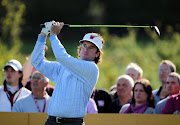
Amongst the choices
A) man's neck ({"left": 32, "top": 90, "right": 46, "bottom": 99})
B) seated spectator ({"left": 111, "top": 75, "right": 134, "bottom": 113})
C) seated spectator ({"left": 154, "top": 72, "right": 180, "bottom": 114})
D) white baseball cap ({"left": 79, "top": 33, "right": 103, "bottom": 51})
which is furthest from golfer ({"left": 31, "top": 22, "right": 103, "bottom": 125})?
seated spectator ({"left": 111, "top": 75, "right": 134, "bottom": 113})

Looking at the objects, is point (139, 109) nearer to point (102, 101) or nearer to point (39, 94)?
point (102, 101)

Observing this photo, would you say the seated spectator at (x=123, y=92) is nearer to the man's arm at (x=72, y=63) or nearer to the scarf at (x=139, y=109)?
the scarf at (x=139, y=109)

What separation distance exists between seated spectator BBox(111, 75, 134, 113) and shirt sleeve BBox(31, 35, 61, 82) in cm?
208

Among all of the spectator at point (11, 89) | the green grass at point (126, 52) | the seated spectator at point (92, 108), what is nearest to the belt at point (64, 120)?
the seated spectator at point (92, 108)

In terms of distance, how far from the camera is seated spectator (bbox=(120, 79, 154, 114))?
6504 mm

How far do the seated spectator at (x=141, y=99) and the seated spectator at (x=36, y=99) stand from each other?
1.11 m

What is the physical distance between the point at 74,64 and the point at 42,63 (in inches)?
16.7

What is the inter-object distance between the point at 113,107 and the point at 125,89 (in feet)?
1.11

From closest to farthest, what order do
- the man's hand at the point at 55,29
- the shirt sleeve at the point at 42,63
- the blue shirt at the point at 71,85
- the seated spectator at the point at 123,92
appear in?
the blue shirt at the point at 71,85 < the man's hand at the point at 55,29 < the shirt sleeve at the point at 42,63 < the seated spectator at the point at 123,92

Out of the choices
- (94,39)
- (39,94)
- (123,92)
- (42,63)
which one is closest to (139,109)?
(123,92)

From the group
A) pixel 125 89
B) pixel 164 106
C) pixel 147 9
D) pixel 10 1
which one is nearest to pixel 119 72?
pixel 147 9

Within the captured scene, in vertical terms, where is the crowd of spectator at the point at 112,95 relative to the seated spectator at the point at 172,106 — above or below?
above

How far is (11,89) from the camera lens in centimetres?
688

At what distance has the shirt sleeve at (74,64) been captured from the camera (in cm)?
468
